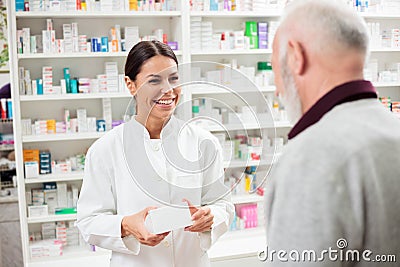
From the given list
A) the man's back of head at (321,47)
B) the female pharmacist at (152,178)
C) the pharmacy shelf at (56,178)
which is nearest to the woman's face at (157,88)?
the female pharmacist at (152,178)

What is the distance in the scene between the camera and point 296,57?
0.92 metres

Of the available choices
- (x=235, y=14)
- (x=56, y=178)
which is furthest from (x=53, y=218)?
(x=235, y=14)

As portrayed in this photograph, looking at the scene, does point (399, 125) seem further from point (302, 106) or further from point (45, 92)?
point (45, 92)

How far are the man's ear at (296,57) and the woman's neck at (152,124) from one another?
0.82 m

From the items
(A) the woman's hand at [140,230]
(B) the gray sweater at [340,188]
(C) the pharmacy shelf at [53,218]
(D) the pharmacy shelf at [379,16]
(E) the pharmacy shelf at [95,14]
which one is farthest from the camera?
→ (D) the pharmacy shelf at [379,16]

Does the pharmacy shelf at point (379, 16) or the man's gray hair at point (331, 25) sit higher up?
the pharmacy shelf at point (379, 16)

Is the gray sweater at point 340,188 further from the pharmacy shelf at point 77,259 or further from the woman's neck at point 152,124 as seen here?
the pharmacy shelf at point 77,259

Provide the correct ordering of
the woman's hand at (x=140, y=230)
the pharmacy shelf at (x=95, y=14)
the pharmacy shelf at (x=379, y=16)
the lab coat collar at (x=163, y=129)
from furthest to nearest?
the pharmacy shelf at (x=379, y=16), the pharmacy shelf at (x=95, y=14), the lab coat collar at (x=163, y=129), the woman's hand at (x=140, y=230)

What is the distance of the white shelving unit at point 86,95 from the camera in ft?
11.0

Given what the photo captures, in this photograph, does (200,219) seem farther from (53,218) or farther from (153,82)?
(53,218)

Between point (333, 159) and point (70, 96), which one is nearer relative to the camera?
point (333, 159)

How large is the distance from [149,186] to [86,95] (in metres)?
1.99

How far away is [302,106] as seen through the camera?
37.9 inches

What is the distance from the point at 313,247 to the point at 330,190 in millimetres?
104
